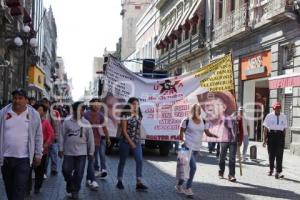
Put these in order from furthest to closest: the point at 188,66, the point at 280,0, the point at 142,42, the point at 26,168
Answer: the point at 142,42 < the point at 188,66 < the point at 280,0 < the point at 26,168

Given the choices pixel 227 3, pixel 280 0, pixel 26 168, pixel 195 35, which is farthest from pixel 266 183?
pixel 195 35

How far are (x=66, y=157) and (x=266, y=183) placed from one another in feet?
16.4

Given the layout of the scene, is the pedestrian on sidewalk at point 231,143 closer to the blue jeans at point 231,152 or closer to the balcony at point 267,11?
the blue jeans at point 231,152

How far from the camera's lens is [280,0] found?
22781mm

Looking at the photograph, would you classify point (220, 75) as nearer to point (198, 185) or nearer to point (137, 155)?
point (198, 185)

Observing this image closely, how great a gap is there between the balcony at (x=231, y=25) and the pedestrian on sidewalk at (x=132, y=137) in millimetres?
17083

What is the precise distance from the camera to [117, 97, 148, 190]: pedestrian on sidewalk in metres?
10.8

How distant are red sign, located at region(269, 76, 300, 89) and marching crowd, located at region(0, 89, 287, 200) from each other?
536cm

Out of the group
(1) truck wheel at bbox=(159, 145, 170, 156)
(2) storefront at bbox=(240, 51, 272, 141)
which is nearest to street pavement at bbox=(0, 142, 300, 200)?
(1) truck wheel at bbox=(159, 145, 170, 156)

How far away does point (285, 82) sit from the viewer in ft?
65.5

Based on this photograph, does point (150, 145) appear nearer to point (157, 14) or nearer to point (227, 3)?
point (227, 3)

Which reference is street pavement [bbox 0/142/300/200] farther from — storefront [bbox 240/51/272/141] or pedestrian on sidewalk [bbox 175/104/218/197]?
storefront [bbox 240/51/272/141]

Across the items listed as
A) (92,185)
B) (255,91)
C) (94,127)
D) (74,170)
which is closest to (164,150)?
(94,127)

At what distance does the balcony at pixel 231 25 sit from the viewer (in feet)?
91.7
